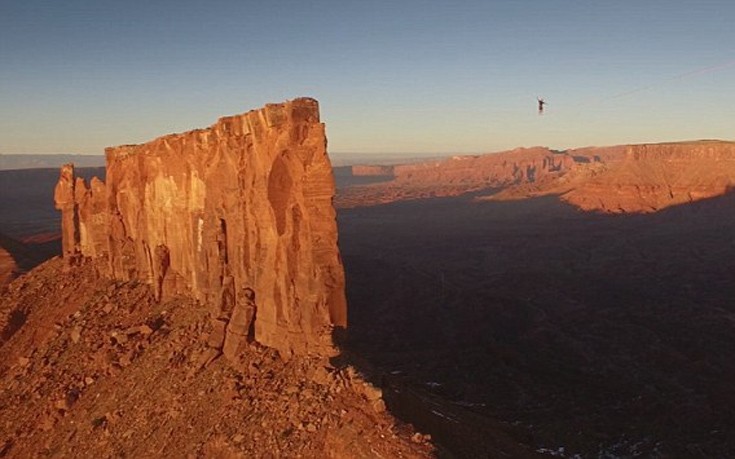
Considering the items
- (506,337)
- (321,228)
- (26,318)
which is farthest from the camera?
(506,337)

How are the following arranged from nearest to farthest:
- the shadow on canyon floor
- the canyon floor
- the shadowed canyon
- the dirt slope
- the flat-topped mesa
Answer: the dirt slope, the canyon floor, the shadowed canyon, the flat-topped mesa, the shadow on canyon floor

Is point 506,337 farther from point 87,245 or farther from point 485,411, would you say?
point 87,245

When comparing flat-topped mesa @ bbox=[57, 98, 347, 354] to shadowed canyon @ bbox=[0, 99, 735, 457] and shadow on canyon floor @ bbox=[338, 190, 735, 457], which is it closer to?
shadowed canyon @ bbox=[0, 99, 735, 457]

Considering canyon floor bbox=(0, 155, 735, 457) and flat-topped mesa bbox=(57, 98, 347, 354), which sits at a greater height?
flat-topped mesa bbox=(57, 98, 347, 354)

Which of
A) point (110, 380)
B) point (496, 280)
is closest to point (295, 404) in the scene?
point (110, 380)

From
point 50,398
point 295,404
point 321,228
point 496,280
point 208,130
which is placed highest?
point 208,130

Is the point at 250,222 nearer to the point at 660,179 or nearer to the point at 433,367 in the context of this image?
the point at 433,367

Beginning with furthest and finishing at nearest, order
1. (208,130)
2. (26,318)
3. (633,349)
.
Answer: (633,349)
(26,318)
(208,130)

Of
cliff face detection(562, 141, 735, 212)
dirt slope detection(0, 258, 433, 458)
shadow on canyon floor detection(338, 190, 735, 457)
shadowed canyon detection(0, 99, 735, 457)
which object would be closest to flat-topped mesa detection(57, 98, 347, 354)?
shadowed canyon detection(0, 99, 735, 457)
